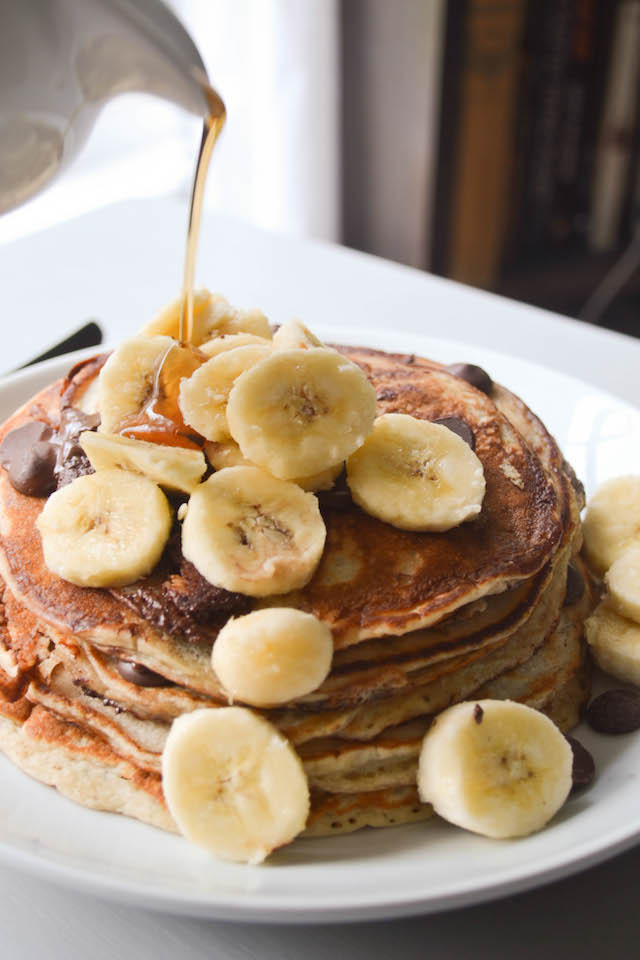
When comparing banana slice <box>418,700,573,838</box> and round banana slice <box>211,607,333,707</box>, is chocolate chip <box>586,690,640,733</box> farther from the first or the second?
round banana slice <box>211,607,333,707</box>

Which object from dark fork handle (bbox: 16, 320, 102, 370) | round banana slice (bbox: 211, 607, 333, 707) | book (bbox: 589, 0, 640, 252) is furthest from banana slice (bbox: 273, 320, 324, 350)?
book (bbox: 589, 0, 640, 252)

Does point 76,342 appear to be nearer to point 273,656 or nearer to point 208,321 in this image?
point 208,321

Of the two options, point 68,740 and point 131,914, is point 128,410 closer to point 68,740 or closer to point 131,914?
point 68,740

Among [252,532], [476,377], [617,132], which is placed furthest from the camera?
[617,132]

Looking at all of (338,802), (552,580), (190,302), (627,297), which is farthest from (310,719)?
(627,297)

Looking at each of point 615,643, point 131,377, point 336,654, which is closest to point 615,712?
point 615,643
